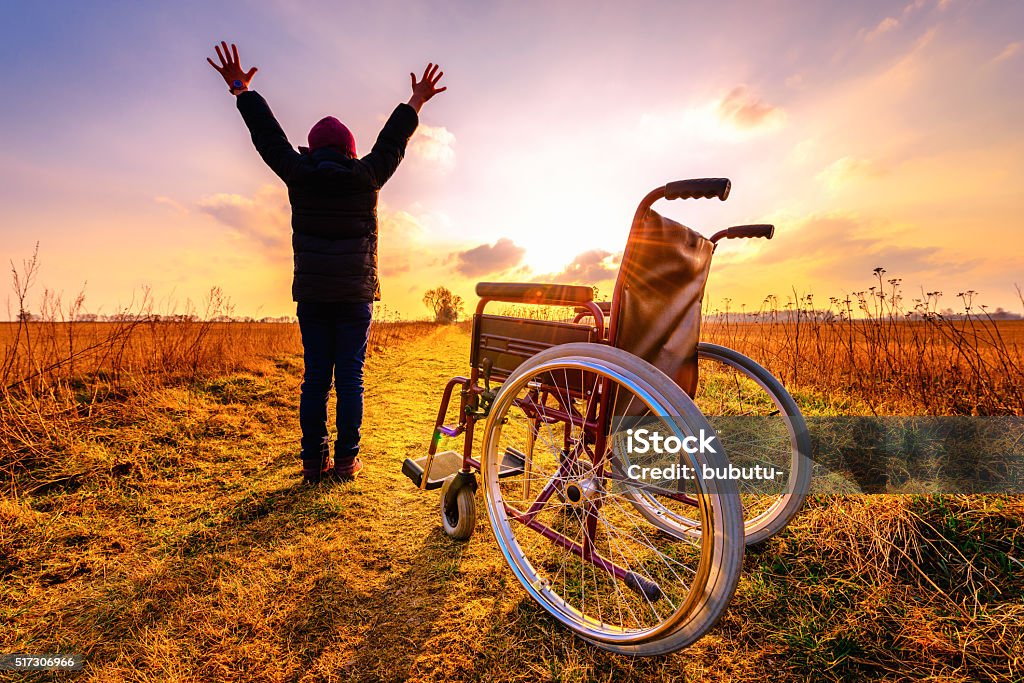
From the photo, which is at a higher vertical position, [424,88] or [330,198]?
[424,88]

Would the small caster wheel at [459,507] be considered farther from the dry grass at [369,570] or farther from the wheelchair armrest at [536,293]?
the wheelchair armrest at [536,293]

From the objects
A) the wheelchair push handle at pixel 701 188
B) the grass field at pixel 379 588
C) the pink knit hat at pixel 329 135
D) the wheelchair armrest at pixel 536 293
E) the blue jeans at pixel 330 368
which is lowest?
the grass field at pixel 379 588

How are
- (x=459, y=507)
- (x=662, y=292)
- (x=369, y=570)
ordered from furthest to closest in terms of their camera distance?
(x=459, y=507) → (x=369, y=570) → (x=662, y=292)

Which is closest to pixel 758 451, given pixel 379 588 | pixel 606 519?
pixel 606 519

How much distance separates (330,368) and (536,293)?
1590 millimetres

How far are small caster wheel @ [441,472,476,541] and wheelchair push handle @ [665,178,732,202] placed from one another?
148 centimetres

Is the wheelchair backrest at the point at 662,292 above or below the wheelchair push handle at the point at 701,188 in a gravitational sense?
below

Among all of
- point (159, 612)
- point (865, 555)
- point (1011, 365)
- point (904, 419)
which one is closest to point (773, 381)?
point (865, 555)

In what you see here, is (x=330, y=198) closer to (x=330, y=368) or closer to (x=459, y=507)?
(x=330, y=368)

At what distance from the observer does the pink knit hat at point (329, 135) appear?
2.31 metres

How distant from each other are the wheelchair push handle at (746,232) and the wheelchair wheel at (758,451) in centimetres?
49

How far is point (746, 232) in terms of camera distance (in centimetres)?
176

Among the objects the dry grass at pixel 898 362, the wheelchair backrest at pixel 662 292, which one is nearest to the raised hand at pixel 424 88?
the wheelchair backrest at pixel 662 292

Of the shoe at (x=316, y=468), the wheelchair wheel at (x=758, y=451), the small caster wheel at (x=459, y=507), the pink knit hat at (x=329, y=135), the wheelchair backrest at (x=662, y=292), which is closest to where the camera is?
the wheelchair backrest at (x=662, y=292)
